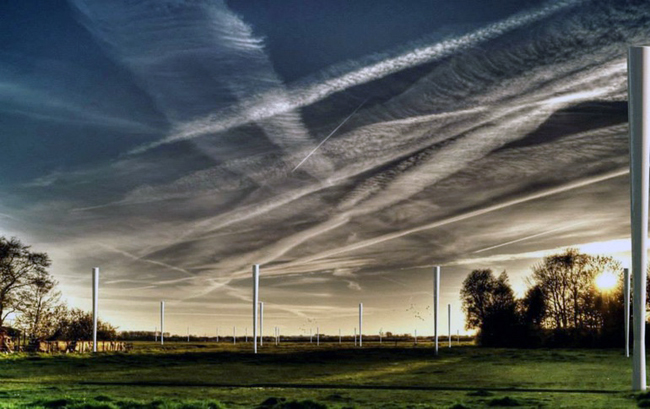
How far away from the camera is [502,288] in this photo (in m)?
116

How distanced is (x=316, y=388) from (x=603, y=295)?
77.2 metres

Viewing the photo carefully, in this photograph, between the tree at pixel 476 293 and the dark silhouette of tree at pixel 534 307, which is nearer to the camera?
the dark silhouette of tree at pixel 534 307

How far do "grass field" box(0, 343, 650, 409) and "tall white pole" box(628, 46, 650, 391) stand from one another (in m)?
3.88

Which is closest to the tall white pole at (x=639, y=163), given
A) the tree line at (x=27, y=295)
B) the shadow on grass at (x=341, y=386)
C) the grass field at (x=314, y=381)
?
the grass field at (x=314, y=381)

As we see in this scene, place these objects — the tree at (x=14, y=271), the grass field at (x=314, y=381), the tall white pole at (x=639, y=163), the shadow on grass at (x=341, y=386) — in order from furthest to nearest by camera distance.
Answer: the tree at (x=14, y=271) < the shadow on grass at (x=341, y=386) < the grass field at (x=314, y=381) < the tall white pole at (x=639, y=163)

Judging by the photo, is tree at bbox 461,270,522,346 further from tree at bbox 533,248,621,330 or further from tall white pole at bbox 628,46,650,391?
tall white pole at bbox 628,46,650,391

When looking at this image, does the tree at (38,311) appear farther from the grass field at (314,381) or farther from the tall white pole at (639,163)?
the tall white pole at (639,163)

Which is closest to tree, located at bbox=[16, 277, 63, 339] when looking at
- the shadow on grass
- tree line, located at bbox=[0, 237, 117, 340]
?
tree line, located at bbox=[0, 237, 117, 340]

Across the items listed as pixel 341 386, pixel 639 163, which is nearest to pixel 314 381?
pixel 341 386

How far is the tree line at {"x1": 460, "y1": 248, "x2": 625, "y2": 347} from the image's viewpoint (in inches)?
3915

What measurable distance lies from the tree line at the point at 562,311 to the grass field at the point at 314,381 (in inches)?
1353

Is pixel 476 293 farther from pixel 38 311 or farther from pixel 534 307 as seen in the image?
pixel 38 311

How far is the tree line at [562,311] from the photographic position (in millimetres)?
99438

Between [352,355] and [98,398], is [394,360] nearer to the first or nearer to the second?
[352,355]
